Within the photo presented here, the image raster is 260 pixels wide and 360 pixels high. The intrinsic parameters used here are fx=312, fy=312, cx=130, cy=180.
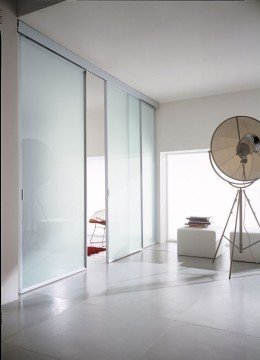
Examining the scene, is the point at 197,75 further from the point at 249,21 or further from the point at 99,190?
the point at 99,190

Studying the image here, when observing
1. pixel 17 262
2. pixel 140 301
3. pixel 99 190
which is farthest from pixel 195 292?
pixel 99 190

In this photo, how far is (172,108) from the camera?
6324 mm

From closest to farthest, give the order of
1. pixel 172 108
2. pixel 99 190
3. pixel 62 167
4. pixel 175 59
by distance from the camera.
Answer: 1. pixel 62 167
2. pixel 175 59
3. pixel 172 108
4. pixel 99 190

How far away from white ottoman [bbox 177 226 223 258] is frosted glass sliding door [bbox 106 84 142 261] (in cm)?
89

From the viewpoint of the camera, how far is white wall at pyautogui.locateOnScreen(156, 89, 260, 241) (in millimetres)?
5715

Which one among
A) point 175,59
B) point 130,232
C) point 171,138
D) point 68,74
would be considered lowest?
point 130,232

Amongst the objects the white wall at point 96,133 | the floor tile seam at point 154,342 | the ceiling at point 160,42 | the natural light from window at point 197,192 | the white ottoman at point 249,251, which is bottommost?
the floor tile seam at point 154,342

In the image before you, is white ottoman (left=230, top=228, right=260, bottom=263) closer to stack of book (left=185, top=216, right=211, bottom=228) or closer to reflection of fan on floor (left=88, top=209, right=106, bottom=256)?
stack of book (left=185, top=216, right=211, bottom=228)

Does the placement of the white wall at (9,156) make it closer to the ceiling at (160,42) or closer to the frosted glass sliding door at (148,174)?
the ceiling at (160,42)

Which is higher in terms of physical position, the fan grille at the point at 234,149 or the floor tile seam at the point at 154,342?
the fan grille at the point at 234,149

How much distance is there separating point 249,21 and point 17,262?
346 centimetres

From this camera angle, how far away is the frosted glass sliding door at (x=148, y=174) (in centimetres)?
601

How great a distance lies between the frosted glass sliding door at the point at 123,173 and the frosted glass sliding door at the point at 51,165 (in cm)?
70

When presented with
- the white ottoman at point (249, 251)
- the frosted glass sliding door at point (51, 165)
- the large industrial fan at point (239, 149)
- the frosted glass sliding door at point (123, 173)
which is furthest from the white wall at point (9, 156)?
the white ottoman at point (249, 251)
